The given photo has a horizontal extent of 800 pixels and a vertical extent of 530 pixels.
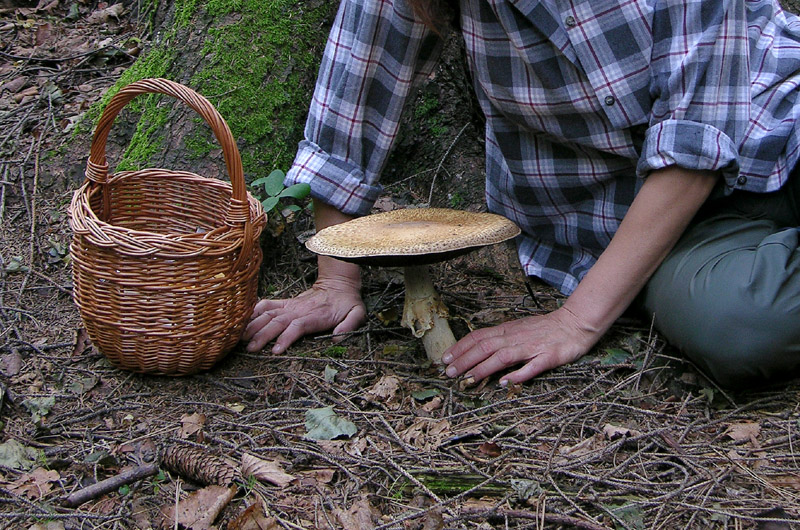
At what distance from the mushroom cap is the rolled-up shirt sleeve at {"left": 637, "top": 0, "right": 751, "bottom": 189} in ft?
A: 1.81

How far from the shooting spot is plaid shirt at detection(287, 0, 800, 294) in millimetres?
1974

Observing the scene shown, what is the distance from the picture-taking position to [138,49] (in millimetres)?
4359

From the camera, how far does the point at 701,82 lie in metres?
1.97

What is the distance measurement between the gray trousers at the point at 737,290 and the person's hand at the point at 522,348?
0.94 feet

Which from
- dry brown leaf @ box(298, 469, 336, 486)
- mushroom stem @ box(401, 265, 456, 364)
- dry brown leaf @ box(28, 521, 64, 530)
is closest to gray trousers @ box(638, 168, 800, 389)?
mushroom stem @ box(401, 265, 456, 364)

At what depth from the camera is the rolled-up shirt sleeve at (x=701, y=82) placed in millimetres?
1931

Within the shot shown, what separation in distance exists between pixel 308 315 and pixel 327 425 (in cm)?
63

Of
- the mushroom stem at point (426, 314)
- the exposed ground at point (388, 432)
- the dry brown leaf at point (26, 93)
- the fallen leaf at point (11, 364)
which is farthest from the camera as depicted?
the dry brown leaf at point (26, 93)

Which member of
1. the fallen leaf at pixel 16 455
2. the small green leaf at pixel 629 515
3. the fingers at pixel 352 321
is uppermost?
the small green leaf at pixel 629 515

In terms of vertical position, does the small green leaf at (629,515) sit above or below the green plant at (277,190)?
below

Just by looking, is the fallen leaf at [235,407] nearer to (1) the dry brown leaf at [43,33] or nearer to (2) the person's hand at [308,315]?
(2) the person's hand at [308,315]

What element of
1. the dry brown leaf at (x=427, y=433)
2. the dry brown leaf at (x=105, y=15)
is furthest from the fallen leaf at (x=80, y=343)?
the dry brown leaf at (x=105, y=15)

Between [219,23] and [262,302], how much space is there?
4.53 ft

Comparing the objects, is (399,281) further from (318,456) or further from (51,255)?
(51,255)
